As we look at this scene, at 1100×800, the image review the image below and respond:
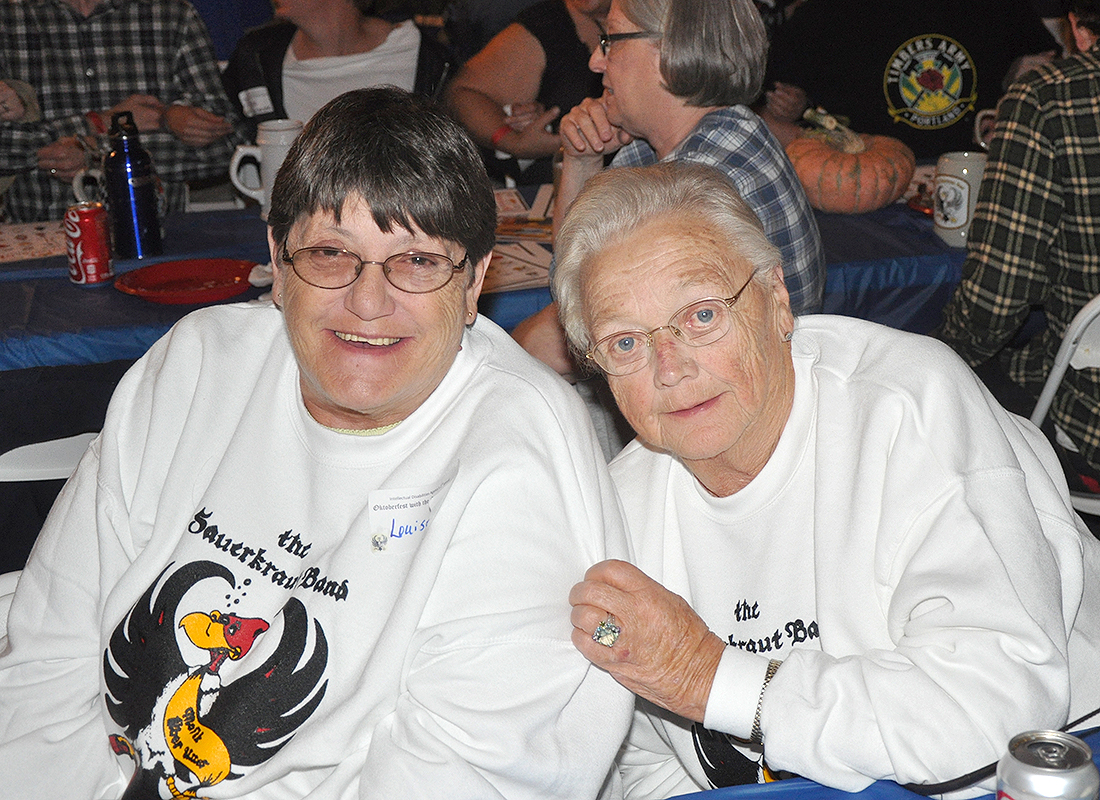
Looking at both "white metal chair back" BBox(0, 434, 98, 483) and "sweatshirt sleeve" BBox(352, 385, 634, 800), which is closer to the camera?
"sweatshirt sleeve" BBox(352, 385, 634, 800)

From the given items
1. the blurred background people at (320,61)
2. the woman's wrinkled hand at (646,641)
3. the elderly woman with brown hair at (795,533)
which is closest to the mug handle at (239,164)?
the blurred background people at (320,61)

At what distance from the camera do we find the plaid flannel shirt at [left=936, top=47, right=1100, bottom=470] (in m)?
2.75

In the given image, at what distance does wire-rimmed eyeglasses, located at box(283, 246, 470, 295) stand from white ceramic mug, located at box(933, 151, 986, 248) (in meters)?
2.29

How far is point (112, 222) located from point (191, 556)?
2.02m

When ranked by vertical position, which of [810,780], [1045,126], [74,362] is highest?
[1045,126]

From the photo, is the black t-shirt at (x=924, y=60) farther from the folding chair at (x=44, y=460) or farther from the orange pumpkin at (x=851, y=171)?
the folding chair at (x=44, y=460)

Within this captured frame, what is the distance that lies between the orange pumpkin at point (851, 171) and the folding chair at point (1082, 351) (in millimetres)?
1137

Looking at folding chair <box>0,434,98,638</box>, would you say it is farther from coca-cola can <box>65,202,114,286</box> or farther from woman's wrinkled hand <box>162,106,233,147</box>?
woman's wrinkled hand <box>162,106,233,147</box>

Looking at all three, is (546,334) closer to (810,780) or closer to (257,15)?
(810,780)

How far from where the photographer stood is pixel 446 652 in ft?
5.05

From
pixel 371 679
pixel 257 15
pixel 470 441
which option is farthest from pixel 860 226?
pixel 257 15

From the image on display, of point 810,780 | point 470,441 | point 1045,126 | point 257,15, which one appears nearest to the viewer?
point 810,780

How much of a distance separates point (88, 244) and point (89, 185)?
0.72 metres

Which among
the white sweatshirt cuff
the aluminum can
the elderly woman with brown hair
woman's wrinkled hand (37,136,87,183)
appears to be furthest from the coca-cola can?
the aluminum can
